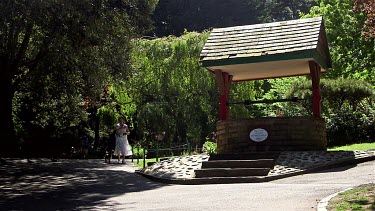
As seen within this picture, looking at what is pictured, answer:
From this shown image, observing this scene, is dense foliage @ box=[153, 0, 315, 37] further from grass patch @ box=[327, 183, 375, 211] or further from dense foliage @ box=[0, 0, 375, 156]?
grass patch @ box=[327, 183, 375, 211]

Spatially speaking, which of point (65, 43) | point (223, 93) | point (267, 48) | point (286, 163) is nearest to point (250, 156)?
point (286, 163)

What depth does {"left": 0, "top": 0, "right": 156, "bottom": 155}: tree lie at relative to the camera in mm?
15922

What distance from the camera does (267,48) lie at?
18.2m

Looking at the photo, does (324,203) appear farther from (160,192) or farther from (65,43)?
(65,43)

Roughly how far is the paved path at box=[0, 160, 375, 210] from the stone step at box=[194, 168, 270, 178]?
99cm

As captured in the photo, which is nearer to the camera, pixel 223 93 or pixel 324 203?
pixel 324 203

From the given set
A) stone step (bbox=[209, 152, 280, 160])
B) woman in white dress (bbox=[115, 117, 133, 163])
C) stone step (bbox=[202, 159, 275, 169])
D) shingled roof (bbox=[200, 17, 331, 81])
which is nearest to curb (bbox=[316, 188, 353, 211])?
stone step (bbox=[202, 159, 275, 169])

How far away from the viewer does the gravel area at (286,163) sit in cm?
1530

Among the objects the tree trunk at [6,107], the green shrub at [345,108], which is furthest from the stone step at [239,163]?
the green shrub at [345,108]

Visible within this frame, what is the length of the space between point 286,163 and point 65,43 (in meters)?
7.29

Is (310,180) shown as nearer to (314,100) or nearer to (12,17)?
(314,100)

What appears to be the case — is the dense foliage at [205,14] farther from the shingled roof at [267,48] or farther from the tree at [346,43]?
the shingled roof at [267,48]

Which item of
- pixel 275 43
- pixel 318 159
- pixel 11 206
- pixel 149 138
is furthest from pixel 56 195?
pixel 149 138

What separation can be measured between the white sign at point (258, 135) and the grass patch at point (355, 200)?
7247 millimetres
